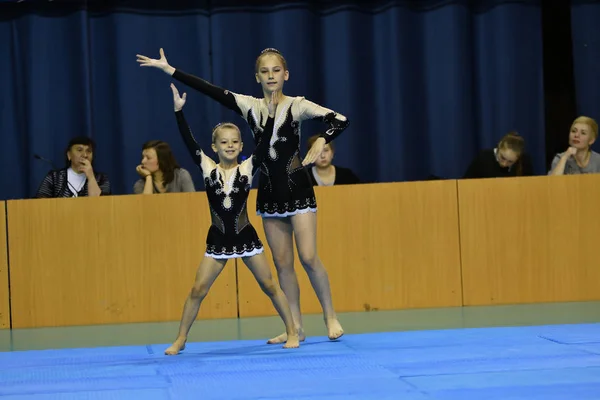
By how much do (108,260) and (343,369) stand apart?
3.35 m

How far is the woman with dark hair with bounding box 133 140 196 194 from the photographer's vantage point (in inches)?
304

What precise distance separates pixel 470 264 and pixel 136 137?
378cm

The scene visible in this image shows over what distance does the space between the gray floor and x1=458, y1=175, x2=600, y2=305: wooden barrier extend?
0.25 meters

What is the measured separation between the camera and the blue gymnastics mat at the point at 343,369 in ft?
12.5

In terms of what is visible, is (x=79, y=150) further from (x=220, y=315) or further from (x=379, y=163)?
(x=379, y=163)

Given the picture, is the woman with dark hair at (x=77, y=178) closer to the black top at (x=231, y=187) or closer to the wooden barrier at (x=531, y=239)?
the black top at (x=231, y=187)

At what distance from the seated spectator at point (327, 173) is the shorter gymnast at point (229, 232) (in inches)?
101

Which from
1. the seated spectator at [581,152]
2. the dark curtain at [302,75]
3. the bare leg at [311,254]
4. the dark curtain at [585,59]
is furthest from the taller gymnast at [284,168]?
the dark curtain at [585,59]

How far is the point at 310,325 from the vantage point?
6.55 metres

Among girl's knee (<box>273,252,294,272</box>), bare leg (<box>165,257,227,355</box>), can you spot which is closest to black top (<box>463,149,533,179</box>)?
girl's knee (<box>273,252,294,272</box>)

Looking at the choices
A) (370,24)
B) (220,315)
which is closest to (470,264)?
(220,315)

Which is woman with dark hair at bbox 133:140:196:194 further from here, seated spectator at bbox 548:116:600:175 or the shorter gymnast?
seated spectator at bbox 548:116:600:175

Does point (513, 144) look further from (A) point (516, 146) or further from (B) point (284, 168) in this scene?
(B) point (284, 168)

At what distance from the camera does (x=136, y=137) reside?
9414mm
